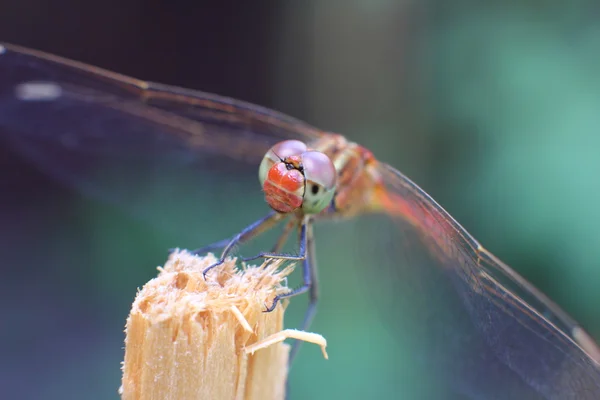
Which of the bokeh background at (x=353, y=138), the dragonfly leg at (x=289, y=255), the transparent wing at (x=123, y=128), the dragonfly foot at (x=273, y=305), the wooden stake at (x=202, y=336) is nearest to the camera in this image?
the wooden stake at (x=202, y=336)

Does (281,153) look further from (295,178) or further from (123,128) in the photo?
(123,128)

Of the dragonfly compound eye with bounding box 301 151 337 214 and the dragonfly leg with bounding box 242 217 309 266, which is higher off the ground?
the dragonfly compound eye with bounding box 301 151 337 214

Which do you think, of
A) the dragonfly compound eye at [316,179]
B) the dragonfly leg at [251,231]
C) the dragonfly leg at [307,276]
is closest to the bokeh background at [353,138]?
the dragonfly leg at [307,276]

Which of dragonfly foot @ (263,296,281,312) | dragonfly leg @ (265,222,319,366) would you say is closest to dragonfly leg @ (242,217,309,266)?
dragonfly leg @ (265,222,319,366)

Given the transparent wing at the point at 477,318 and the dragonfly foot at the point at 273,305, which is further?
the transparent wing at the point at 477,318

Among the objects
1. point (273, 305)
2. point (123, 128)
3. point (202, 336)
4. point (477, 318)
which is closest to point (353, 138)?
point (123, 128)

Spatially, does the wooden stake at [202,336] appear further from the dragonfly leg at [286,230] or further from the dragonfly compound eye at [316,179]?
the dragonfly leg at [286,230]

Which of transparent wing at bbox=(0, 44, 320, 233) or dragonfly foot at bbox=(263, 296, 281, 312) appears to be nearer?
dragonfly foot at bbox=(263, 296, 281, 312)

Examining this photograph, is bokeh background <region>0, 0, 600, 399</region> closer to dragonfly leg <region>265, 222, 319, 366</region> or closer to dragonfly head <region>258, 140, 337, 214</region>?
dragonfly leg <region>265, 222, 319, 366</region>
